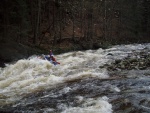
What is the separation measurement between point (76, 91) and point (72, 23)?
32.7 metres

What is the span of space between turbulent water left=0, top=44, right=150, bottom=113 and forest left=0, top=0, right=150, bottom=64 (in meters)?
9.28

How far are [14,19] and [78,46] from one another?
29.2 ft

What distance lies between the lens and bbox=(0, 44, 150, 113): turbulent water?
898 centimetres

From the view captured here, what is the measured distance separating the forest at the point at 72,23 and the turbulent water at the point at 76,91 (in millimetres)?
9279

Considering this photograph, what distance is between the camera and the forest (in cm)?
2486

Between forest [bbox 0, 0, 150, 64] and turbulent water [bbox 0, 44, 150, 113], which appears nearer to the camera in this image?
turbulent water [bbox 0, 44, 150, 113]

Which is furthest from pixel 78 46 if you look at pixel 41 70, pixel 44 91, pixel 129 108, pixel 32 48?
pixel 129 108

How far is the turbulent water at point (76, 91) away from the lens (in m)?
8.98

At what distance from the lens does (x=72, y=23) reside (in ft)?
141

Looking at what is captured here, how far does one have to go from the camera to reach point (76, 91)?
1109cm

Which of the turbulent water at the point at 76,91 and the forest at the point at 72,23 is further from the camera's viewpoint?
the forest at the point at 72,23

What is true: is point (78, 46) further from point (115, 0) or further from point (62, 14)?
point (115, 0)

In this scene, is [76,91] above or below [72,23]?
below

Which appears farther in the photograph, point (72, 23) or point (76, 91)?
point (72, 23)
